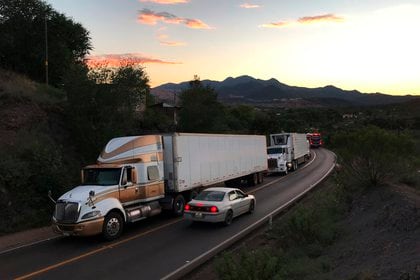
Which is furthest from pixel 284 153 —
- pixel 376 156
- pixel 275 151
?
pixel 376 156

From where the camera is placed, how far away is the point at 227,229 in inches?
617

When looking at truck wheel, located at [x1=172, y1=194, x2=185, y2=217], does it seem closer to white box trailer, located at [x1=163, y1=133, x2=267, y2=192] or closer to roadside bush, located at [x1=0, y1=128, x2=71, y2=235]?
white box trailer, located at [x1=163, y1=133, x2=267, y2=192]

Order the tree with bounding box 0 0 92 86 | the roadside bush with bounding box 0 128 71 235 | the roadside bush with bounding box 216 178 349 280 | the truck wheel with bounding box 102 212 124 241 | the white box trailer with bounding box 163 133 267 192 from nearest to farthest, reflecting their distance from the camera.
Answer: the roadside bush with bounding box 216 178 349 280
the truck wheel with bounding box 102 212 124 241
the roadside bush with bounding box 0 128 71 235
the white box trailer with bounding box 163 133 267 192
the tree with bounding box 0 0 92 86

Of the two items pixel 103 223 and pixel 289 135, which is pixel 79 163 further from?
pixel 289 135

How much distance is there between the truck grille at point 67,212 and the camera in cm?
Result: 1373

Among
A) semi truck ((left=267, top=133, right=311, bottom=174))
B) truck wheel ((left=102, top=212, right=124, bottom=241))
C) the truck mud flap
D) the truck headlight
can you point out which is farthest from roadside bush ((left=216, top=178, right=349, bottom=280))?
semi truck ((left=267, top=133, right=311, bottom=174))

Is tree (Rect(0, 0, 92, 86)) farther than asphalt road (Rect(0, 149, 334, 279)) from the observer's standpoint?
Yes

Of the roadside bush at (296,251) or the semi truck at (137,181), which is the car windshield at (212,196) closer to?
the semi truck at (137,181)

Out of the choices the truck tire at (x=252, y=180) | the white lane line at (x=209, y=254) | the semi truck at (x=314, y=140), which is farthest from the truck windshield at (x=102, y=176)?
the semi truck at (x=314, y=140)

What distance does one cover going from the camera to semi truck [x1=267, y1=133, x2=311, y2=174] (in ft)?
123

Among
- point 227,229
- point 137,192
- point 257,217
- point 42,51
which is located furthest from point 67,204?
point 42,51

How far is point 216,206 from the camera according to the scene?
15719 millimetres

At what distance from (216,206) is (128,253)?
422 cm

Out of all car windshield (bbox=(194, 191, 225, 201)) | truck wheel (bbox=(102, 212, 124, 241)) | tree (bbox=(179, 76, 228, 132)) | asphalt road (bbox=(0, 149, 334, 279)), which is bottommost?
asphalt road (bbox=(0, 149, 334, 279))
